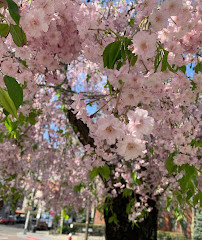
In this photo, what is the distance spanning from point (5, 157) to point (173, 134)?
18.7 feet

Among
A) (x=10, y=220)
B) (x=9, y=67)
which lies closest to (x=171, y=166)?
(x=9, y=67)

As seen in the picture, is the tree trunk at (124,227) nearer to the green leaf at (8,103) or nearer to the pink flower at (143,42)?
the pink flower at (143,42)

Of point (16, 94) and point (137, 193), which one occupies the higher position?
point (137, 193)

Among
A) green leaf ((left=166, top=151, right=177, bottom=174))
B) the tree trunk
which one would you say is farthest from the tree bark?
green leaf ((left=166, top=151, right=177, bottom=174))

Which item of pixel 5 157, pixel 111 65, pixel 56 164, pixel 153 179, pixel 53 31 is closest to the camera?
pixel 111 65

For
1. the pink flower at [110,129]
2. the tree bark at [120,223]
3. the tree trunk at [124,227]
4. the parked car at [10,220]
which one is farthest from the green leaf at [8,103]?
the parked car at [10,220]

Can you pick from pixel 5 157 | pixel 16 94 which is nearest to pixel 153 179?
pixel 5 157

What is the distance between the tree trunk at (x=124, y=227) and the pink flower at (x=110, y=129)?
4.14m

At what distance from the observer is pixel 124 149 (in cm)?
116

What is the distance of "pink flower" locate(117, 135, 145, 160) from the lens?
1140 mm

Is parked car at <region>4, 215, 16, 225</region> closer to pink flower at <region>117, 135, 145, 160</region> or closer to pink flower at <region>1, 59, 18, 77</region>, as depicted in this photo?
pink flower at <region>1, 59, 18, 77</region>

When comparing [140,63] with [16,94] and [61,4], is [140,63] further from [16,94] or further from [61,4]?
[16,94]

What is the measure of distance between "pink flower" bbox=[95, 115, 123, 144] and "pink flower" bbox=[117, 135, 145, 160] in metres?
0.06

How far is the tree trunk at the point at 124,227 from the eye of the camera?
492 centimetres
